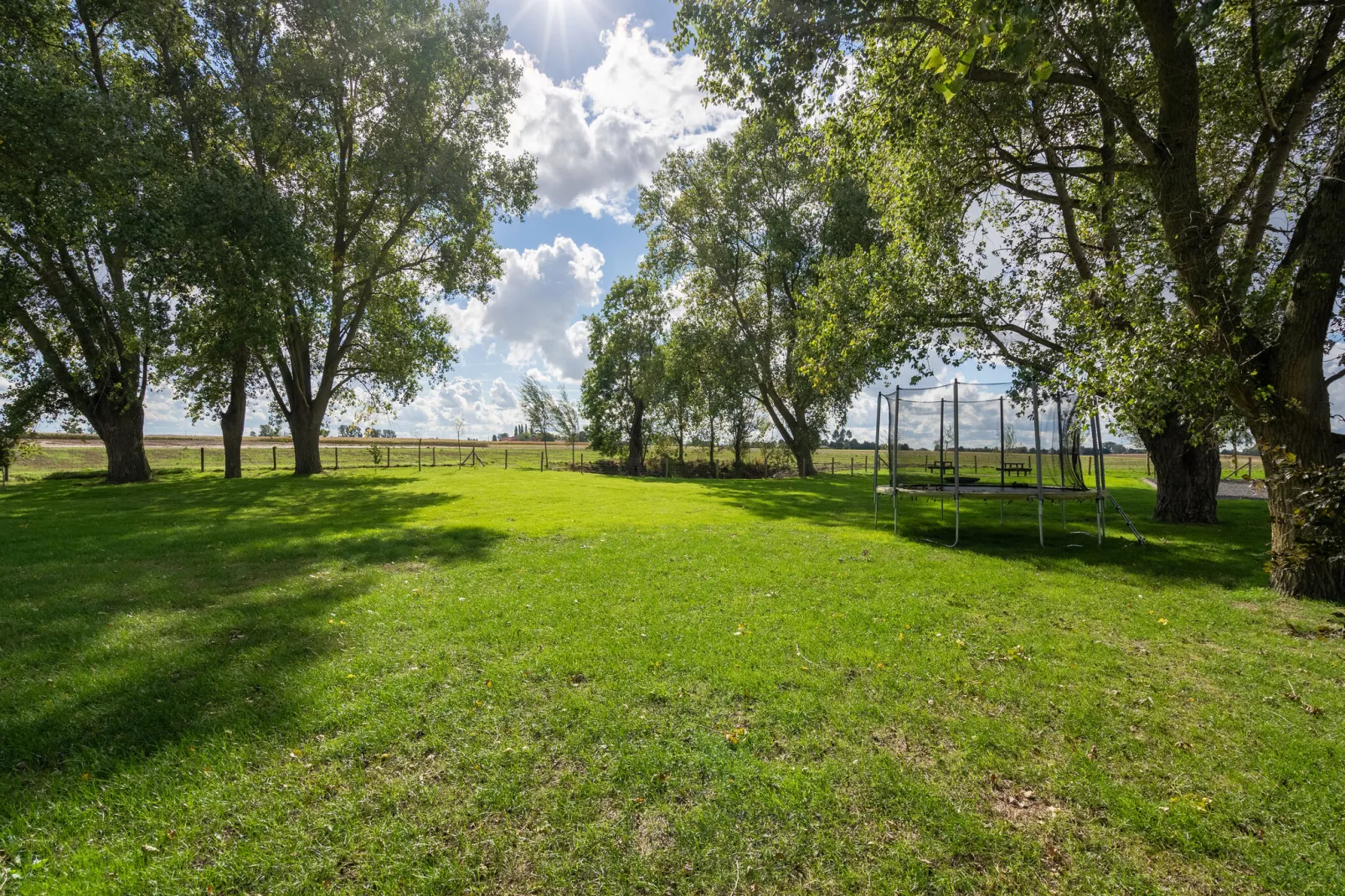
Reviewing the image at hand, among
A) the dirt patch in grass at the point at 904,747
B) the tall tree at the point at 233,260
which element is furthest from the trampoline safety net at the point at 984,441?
the tall tree at the point at 233,260

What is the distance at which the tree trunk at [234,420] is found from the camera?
22.6m

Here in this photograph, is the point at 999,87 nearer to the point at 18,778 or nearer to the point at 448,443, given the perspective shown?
the point at 18,778

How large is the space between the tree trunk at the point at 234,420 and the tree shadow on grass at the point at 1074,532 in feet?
65.4

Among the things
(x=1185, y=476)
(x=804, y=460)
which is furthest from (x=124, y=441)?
(x=1185, y=476)

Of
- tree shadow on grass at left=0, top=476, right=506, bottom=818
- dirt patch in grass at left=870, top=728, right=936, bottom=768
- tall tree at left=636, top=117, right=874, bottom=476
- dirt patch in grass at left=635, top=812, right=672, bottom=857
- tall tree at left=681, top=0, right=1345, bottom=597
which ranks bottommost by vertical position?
dirt patch in grass at left=635, top=812, right=672, bottom=857

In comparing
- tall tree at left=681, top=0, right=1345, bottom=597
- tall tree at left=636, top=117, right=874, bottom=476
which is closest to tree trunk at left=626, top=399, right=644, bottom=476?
tall tree at left=636, top=117, right=874, bottom=476

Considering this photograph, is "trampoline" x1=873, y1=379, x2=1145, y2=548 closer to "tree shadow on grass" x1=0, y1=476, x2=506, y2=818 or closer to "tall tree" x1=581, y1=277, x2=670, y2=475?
A: "tree shadow on grass" x1=0, y1=476, x2=506, y2=818

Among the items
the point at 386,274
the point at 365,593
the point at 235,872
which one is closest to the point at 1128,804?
the point at 235,872

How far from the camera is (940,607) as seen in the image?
650cm

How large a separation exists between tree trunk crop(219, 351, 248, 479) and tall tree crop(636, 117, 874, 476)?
65.1 ft

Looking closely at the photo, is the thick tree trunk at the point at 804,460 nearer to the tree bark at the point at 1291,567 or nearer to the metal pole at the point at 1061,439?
the metal pole at the point at 1061,439

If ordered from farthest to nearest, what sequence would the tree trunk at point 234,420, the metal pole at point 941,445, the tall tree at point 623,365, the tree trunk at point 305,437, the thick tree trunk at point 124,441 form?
the tall tree at point 623,365 → the tree trunk at point 305,437 → the tree trunk at point 234,420 → the thick tree trunk at point 124,441 → the metal pole at point 941,445

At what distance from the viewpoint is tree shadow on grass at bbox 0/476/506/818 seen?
3.68m

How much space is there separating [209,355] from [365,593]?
1770 cm
